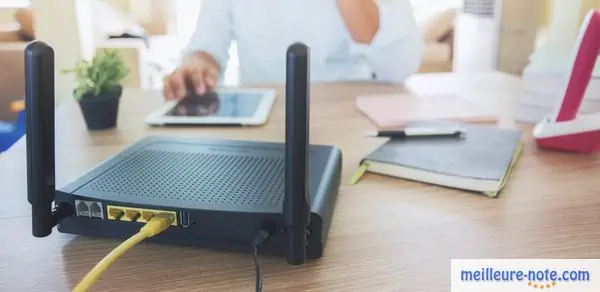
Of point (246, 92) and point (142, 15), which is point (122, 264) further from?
point (142, 15)

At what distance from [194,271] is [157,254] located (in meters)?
0.04

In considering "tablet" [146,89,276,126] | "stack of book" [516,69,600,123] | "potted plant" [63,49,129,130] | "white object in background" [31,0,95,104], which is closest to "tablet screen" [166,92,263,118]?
"tablet" [146,89,276,126]

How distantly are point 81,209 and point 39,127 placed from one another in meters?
0.09

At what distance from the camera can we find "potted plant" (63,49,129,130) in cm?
85

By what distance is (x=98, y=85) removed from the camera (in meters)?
0.85

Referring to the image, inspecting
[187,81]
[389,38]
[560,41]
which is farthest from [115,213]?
[389,38]

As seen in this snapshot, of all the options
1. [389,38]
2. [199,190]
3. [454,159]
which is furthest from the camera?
[389,38]

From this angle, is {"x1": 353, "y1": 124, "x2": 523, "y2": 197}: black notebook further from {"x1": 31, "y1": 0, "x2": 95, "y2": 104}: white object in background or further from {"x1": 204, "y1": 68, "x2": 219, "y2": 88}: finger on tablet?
{"x1": 31, "y1": 0, "x2": 95, "y2": 104}: white object in background

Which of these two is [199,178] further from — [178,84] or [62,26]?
[62,26]

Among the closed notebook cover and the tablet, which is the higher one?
the tablet

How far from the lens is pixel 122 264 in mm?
468

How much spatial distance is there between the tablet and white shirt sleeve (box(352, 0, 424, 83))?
0.29 m

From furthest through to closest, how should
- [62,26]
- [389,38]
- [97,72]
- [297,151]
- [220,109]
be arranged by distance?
1. [62,26]
2. [389,38]
3. [220,109]
4. [97,72]
5. [297,151]

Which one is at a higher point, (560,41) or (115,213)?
(560,41)
